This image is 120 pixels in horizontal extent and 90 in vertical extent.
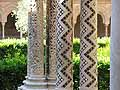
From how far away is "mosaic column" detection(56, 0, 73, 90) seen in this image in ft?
15.4

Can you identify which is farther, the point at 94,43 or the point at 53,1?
the point at 53,1

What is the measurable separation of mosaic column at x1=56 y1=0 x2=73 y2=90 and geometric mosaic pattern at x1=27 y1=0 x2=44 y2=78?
1.67m

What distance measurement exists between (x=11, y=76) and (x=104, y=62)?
6.29ft

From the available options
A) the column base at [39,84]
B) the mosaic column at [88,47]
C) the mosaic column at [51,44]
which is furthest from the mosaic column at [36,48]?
the mosaic column at [88,47]

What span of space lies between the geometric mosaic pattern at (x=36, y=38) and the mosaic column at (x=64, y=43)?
Answer: 1.67 metres

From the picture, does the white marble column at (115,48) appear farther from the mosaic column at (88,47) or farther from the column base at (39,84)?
the column base at (39,84)

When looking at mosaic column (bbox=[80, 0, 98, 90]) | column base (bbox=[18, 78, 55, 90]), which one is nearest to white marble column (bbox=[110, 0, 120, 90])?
mosaic column (bbox=[80, 0, 98, 90])

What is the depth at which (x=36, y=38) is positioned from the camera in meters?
6.39

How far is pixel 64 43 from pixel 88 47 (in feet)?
0.92

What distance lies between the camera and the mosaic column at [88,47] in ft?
15.0

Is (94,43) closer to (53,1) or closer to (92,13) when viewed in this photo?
(92,13)

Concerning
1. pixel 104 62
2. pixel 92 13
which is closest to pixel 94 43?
pixel 92 13

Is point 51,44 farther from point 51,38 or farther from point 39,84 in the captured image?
point 39,84

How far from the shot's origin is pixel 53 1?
6352mm
